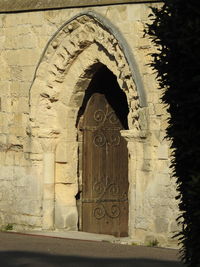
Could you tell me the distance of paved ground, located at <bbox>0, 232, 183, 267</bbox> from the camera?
460 inches

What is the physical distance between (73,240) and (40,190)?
1611 mm

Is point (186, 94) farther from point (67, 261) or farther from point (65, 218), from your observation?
point (65, 218)

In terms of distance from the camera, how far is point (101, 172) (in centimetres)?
1617

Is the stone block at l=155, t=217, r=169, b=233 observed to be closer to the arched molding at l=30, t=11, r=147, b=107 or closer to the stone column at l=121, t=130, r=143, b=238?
the stone column at l=121, t=130, r=143, b=238

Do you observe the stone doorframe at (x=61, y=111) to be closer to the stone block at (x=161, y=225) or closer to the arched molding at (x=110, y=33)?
the arched molding at (x=110, y=33)

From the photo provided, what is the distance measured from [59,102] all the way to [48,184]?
121 cm

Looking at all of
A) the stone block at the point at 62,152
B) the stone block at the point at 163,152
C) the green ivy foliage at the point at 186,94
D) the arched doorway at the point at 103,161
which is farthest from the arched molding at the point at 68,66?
the green ivy foliage at the point at 186,94

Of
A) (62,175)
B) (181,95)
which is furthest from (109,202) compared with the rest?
(181,95)

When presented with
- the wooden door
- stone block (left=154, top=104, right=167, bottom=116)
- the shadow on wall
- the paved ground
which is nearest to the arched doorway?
the wooden door

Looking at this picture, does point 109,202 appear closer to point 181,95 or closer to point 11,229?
point 11,229

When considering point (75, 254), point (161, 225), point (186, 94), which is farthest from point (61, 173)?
point (186, 94)

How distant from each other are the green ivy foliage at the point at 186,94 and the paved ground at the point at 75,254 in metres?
3.13

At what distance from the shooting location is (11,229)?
632 inches

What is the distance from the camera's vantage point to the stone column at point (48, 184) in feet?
51.5
